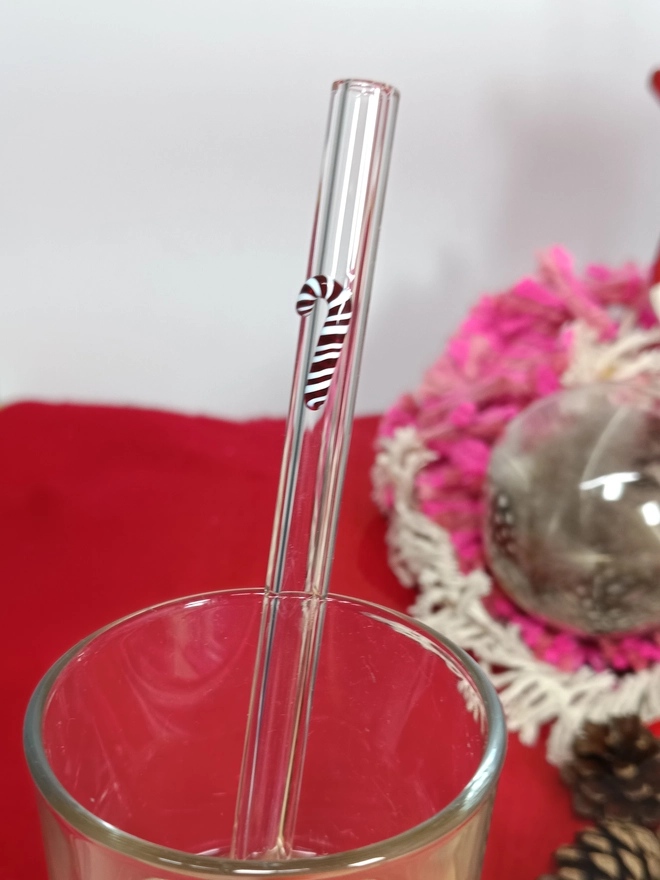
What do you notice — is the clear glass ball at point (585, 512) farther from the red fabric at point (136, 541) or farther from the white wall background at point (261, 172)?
the white wall background at point (261, 172)

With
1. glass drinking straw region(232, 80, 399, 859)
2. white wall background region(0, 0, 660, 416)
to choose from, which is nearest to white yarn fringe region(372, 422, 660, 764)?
glass drinking straw region(232, 80, 399, 859)

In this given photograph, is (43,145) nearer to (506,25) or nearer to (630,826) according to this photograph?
(506,25)

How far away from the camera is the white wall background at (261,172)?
0.66m

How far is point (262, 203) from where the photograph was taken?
0.71 meters

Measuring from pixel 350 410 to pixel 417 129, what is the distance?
0.51m

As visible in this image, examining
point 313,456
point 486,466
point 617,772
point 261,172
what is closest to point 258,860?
point 313,456

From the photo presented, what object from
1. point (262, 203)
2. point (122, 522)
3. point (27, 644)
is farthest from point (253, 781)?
point (262, 203)

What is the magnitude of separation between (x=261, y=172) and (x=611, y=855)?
0.54 m

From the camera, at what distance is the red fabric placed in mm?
355

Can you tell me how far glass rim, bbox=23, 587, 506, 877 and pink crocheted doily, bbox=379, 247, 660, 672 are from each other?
0.71 ft

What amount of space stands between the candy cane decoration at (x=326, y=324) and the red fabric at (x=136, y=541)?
0.20 metres

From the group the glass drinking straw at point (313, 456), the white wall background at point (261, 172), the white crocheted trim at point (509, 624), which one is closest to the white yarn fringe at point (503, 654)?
the white crocheted trim at point (509, 624)

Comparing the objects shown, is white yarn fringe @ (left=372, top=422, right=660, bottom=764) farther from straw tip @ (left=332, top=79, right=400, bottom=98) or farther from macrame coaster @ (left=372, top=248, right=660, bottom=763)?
straw tip @ (left=332, top=79, right=400, bottom=98)

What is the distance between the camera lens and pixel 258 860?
20 cm
